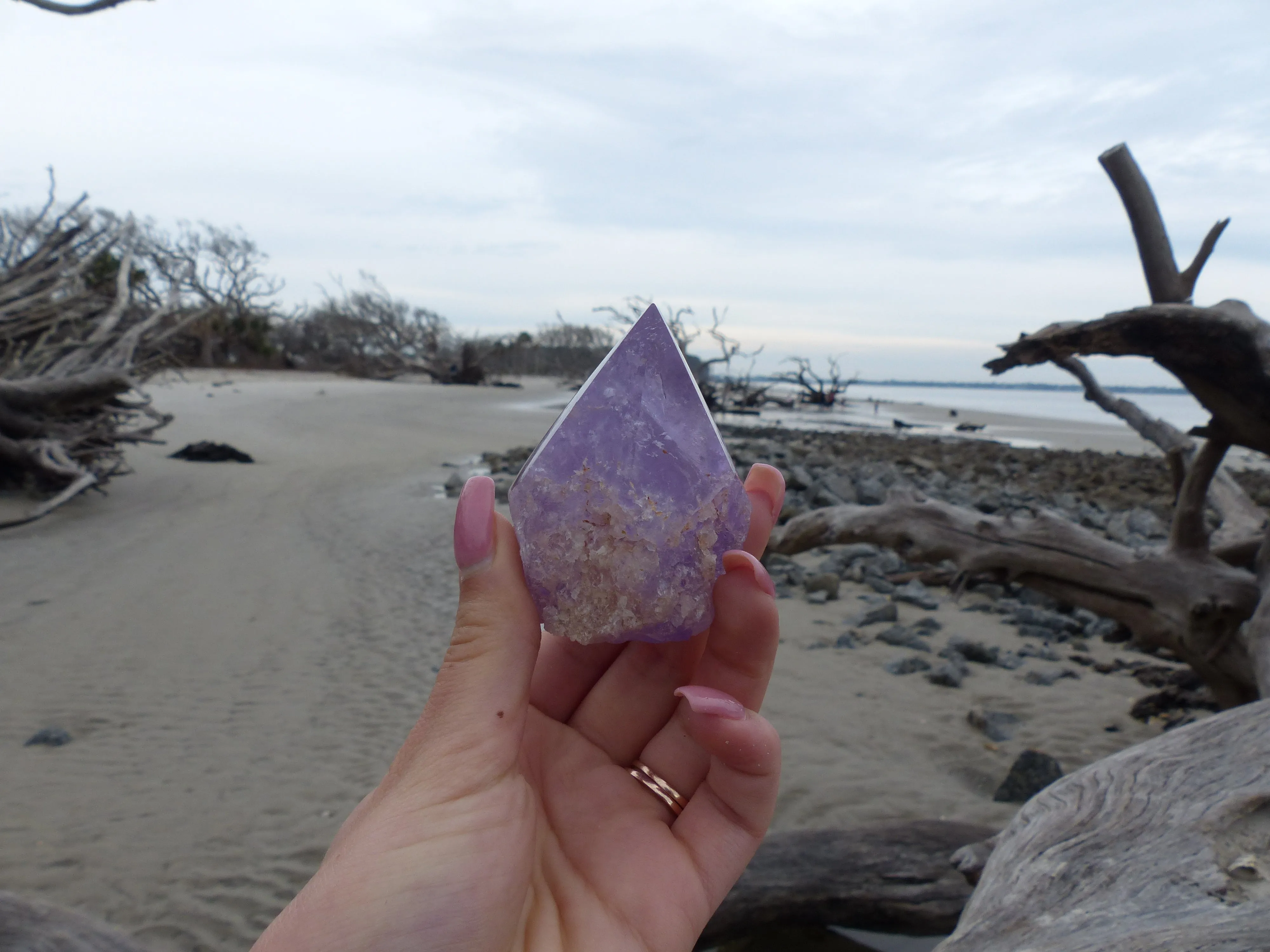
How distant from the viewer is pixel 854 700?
14.2 feet

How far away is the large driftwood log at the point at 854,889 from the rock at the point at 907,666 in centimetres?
208

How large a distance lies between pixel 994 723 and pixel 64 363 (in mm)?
9495

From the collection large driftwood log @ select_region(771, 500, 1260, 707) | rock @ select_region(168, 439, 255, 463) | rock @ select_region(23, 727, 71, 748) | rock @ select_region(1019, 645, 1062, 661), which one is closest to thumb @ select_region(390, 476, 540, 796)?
rock @ select_region(23, 727, 71, 748)

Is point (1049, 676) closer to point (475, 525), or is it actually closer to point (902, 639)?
point (902, 639)

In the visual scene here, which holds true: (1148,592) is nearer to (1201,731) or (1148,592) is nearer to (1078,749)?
(1078,749)

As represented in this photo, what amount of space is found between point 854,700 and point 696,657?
9.45 ft

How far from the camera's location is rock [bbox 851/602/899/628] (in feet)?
18.3

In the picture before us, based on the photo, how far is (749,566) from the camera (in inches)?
57.0

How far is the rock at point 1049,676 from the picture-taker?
15.0 feet

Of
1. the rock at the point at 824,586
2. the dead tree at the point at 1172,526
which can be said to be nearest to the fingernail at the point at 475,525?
the dead tree at the point at 1172,526

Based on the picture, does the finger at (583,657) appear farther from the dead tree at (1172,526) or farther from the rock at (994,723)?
the rock at (994,723)

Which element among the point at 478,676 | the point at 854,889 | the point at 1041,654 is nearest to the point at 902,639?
the point at 1041,654

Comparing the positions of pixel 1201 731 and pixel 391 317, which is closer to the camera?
pixel 1201 731

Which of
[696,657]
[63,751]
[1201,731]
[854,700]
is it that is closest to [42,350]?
[63,751]
